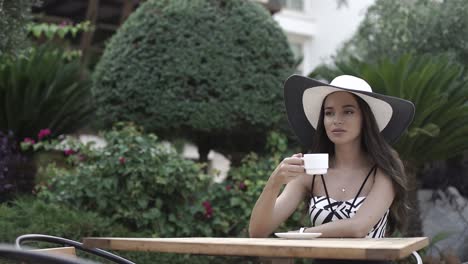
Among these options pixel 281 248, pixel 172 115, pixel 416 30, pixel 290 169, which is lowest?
pixel 281 248

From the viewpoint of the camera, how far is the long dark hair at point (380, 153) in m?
2.91

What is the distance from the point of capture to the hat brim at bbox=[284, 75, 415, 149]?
3096mm

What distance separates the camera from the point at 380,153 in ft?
→ 9.81

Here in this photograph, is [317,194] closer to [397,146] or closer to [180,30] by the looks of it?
[397,146]

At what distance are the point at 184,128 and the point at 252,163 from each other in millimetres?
761

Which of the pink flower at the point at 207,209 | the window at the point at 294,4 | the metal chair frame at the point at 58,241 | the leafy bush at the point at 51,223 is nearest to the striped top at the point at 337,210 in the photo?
the metal chair frame at the point at 58,241

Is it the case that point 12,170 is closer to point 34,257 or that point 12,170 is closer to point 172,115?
point 172,115

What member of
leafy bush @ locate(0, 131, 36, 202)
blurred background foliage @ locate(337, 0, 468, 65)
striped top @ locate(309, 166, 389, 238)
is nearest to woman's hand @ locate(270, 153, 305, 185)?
striped top @ locate(309, 166, 389, 238)

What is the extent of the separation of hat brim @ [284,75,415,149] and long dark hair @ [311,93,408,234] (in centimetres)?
11

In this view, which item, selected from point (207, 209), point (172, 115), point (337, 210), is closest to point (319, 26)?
point (172, 115)

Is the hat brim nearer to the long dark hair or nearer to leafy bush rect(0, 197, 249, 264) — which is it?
the long dark hair

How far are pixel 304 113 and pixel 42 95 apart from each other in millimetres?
→ 4235

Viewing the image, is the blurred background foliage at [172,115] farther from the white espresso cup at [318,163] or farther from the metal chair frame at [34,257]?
the metal chair frame at [34,257]

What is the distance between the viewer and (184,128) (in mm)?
6484
